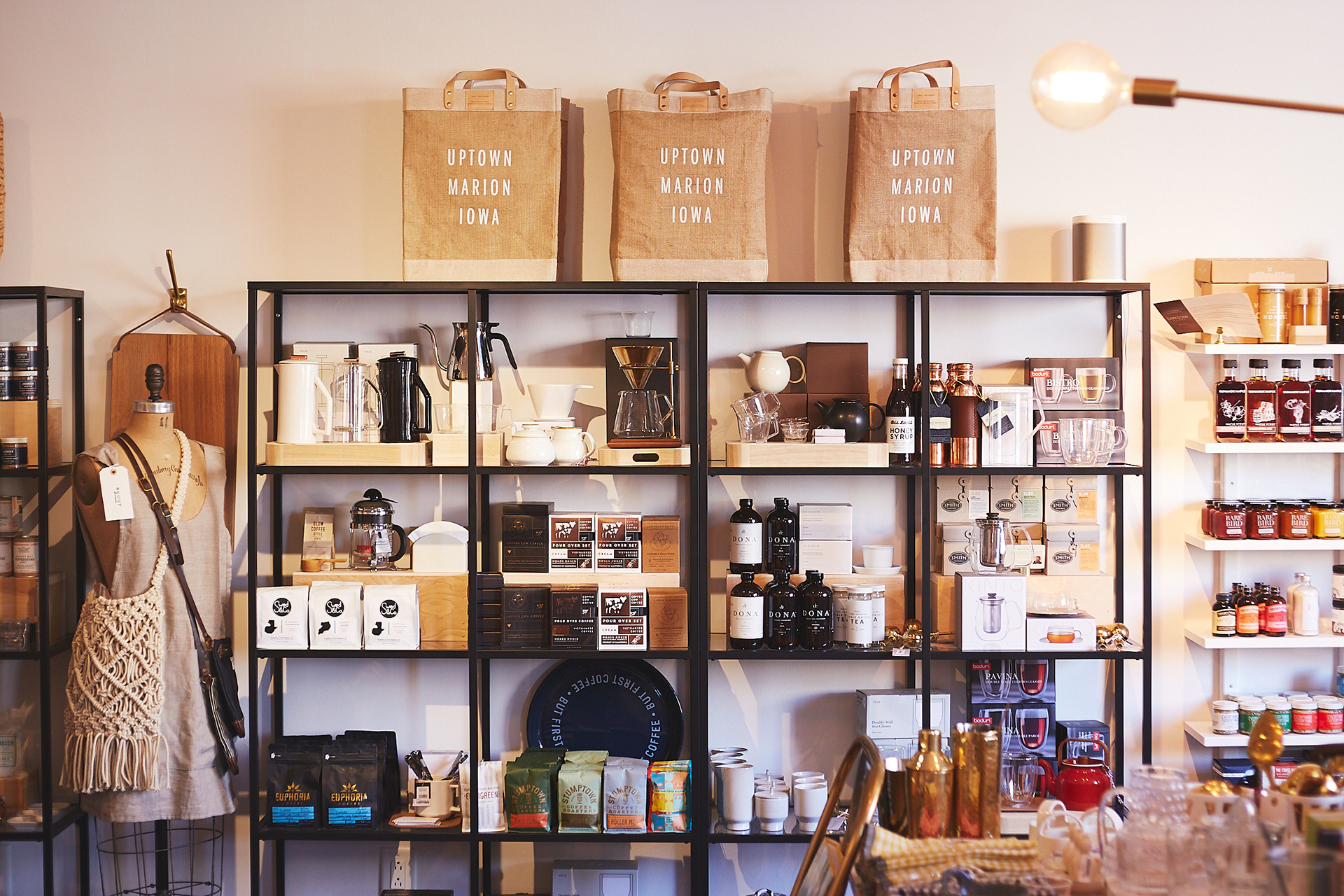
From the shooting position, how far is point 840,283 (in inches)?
106

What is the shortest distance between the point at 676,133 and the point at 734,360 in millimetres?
673

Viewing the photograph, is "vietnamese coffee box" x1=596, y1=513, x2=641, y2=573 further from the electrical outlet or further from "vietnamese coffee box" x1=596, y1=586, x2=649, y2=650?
the electrical outlet

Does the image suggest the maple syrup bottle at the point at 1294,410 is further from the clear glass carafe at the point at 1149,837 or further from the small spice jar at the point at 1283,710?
the clear glass carafe at the point at 1149,837

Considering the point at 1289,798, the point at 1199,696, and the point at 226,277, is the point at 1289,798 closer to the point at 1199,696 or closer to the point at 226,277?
the point at 1199,696

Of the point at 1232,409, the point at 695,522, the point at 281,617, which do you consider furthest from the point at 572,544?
the point at 1232,409

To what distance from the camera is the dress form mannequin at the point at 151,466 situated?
263 centimetres

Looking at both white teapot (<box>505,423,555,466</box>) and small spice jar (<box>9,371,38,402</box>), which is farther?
small spice jar (<box>9,371,38,402</box>)

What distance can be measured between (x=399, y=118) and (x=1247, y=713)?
3.02 m

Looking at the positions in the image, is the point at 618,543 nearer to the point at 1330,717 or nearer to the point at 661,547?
the point at 661,547

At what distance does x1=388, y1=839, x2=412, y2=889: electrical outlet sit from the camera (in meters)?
2.95

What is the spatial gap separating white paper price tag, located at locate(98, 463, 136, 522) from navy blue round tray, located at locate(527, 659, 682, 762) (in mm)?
1228

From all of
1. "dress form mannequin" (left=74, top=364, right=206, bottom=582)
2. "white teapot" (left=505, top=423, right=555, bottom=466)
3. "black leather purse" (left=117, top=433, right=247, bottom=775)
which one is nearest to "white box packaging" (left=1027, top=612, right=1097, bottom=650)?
"white teapot" (left=505, top=423, right=555, bottom=466)

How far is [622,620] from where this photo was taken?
2.74 meters

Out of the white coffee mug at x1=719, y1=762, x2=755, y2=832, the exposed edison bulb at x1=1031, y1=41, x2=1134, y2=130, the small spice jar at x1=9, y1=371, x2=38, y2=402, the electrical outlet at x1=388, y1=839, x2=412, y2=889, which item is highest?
the exposed edison bulb at x1=1031, y1=41, x2=1134, y2=130
